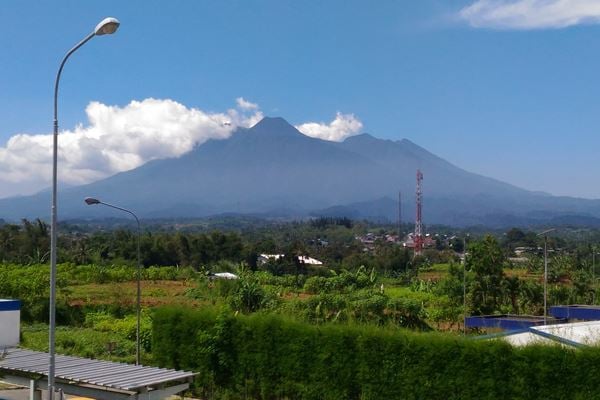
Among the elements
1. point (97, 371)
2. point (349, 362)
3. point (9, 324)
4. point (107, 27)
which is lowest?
point (349, 362)

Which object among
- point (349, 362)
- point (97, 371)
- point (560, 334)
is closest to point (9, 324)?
point (97, 371)

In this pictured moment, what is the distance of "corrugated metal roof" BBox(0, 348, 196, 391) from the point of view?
14.2 metres

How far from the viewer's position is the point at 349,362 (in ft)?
58.0

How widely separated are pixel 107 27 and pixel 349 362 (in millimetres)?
10405

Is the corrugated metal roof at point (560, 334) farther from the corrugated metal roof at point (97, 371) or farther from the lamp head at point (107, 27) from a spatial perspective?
the lamp head at point (107, 27)

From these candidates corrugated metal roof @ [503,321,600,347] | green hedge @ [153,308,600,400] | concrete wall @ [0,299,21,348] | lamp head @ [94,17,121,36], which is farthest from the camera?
concrete wall @ [0,299,21,348]

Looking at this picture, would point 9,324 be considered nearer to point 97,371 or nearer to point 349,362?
point 97,371

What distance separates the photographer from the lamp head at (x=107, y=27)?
11156 mm

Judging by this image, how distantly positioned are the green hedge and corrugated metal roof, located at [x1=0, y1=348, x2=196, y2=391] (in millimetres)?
3898

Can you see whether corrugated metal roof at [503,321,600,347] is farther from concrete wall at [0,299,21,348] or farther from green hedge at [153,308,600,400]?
concrete wall at [0,299,21,348]

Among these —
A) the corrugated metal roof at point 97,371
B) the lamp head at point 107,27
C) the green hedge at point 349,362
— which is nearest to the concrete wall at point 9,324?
the corrugated metal roof at point 97,371

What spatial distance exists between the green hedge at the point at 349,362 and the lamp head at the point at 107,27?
9914 mm

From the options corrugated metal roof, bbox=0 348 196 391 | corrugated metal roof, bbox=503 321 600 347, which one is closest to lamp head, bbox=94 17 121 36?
corrugated metal roof, bbox=0 348 196 391

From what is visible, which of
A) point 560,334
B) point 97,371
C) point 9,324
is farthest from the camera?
point 9,324
